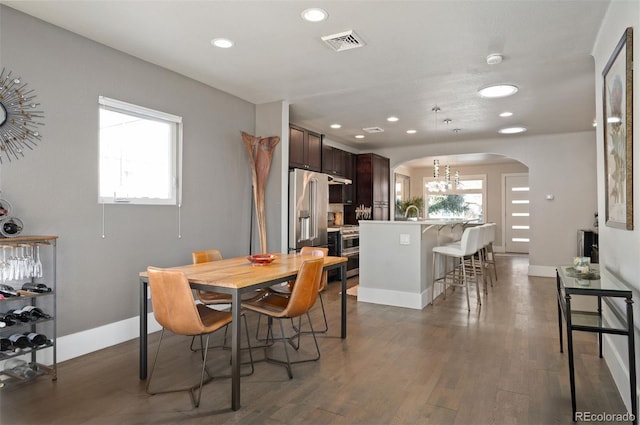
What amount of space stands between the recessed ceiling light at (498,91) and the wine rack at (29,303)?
4.58m

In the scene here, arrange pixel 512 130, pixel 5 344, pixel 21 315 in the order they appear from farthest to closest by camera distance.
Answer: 1. pixel 512 130
2. pixel 21 315
3. pixel 5 344

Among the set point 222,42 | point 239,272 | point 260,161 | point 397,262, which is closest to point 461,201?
point 397,262

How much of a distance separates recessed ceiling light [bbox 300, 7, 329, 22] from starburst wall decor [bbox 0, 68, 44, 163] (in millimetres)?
2146

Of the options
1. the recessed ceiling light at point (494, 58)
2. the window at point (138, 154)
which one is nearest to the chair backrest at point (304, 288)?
the window at point (138, 154)

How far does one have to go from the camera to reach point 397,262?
4.77 meters

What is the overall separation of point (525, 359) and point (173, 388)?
2654 mm

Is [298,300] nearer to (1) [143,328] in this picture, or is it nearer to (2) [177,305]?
(2) [177,305]

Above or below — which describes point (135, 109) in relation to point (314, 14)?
below

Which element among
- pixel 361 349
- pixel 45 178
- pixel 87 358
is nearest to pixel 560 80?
pixel 361 349

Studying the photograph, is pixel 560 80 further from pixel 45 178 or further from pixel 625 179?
pixel 45 178

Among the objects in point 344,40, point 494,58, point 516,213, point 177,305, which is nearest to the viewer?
point 177,305

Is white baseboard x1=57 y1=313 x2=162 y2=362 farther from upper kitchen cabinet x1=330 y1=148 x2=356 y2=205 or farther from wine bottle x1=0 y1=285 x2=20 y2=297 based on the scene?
upper kitchen cabinet x1=330 y1=148 x2=356 y2=205

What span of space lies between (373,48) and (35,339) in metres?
3.50

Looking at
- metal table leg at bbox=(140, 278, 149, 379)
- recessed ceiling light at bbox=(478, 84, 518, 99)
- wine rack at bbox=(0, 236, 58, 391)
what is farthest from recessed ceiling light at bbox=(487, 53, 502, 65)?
wine rack at bbox=(0, 236, 58, 391)
